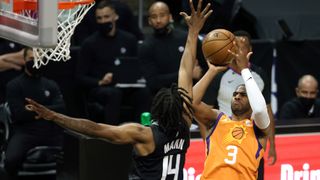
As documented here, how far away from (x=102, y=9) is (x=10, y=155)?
190cm

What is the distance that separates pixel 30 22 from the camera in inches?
254

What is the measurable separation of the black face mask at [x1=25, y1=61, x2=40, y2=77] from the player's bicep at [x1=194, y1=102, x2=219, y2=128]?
2846 millimetres

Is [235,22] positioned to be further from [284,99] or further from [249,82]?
[249,82]

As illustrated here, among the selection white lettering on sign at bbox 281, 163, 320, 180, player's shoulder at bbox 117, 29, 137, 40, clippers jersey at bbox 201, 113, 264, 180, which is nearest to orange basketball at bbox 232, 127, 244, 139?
clippers jersey at bbox 201, 113, 264, 180

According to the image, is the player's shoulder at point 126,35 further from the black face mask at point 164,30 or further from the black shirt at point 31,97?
the black shirt at point 31,97

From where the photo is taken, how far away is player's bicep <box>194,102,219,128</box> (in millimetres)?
7375

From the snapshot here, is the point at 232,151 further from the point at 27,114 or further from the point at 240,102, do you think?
the point at 27,114

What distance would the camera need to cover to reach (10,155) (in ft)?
31.8

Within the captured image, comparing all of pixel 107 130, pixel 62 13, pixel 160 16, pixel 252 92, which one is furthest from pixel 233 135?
pixel 160 16

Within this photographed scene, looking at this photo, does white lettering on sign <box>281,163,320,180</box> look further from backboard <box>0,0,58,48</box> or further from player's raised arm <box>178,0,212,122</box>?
backboard <box>0,0,58,48</box>

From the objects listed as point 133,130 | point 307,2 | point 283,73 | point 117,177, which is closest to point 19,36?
point 133,130

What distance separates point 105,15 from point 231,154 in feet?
11.2

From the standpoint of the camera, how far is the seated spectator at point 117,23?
36.9 feet

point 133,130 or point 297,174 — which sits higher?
point 133,130
